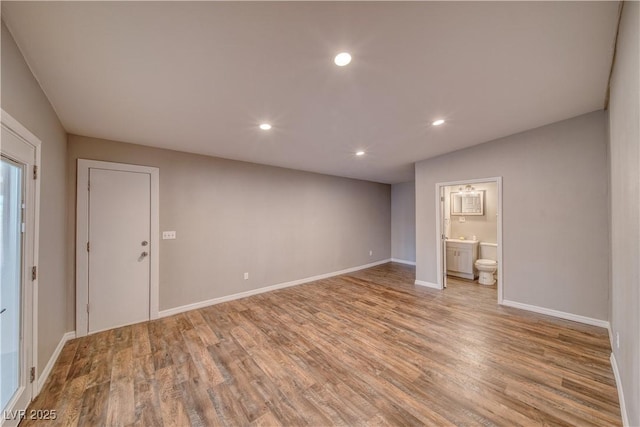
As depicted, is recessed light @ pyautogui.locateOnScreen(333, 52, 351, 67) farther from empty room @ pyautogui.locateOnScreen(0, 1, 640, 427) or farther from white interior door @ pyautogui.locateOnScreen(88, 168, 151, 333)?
white interior door @ pyautogui.locateOnScreen(88, 168, 151, 333)

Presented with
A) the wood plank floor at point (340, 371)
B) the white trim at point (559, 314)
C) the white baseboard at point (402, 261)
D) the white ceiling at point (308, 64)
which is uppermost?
the white ceiling at point (308, 64)

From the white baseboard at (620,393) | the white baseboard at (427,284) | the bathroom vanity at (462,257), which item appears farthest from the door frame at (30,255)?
the bathroom vanity at (462,257)

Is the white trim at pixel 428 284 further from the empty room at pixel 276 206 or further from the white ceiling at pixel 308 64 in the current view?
the white ceiling at pixel 308 64

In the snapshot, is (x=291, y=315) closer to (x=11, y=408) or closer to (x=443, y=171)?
(x=11, y=408)

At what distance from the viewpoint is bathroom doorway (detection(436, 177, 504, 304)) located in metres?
4.73

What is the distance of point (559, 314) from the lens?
3.15 metres

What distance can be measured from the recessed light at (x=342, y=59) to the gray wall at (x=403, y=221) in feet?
18.4

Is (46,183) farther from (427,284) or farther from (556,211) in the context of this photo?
(556,211)

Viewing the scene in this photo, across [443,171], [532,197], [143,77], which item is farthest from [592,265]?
[143,77]

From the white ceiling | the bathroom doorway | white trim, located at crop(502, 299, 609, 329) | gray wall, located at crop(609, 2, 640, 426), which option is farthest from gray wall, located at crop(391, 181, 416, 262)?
gray wall, located at crop(609, 2, 640, 426)

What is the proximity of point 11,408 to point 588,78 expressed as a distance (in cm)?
511

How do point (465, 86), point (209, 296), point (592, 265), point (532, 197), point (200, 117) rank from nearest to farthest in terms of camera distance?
point (465, 86)
point (200, 117)
point (592, 265)
point (532, 197)
point (209, 296)

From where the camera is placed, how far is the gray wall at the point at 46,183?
145 centimetres

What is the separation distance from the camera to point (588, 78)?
2.07 metres
